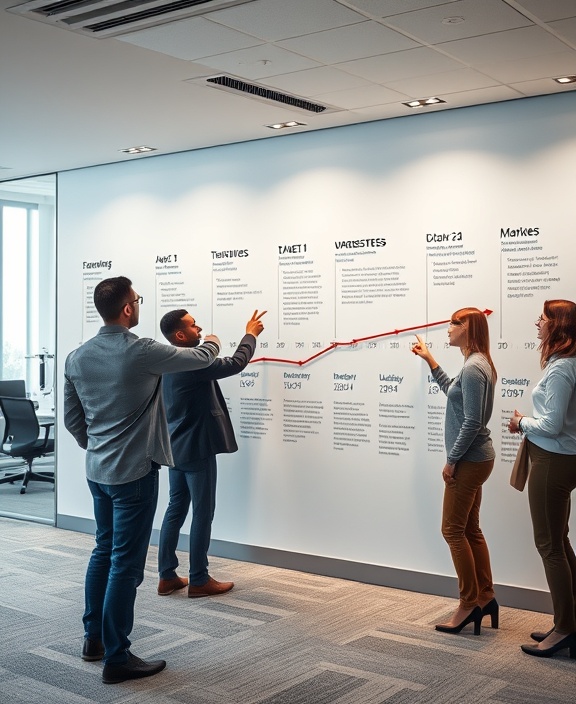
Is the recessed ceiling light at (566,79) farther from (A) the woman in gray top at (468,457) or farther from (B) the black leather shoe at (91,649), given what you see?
(B) the black leather shoe at (91,649)

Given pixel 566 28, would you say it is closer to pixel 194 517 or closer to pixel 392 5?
pixel 392 5

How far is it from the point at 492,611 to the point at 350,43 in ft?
9.17

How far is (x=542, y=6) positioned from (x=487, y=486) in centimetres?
260

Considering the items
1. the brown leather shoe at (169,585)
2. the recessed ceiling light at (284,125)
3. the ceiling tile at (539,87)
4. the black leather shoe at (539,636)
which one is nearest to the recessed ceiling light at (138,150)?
the recessed ceiling light at (284,125)

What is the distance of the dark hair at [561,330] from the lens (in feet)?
13.6

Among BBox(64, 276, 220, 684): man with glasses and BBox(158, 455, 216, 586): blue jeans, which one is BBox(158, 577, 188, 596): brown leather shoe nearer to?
BBox(158, 455, 216, 586): blue jeans

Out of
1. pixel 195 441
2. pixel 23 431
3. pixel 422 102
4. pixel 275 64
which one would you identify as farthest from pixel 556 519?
pixel 23 431

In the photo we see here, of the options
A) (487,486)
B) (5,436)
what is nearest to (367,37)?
(487,486)

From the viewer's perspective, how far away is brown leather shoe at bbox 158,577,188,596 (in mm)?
5254

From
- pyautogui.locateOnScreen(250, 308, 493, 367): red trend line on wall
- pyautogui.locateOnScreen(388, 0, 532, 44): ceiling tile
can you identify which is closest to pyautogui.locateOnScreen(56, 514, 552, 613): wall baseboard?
pyautogui.locateOnScreen(250, 308, 493, 367): red trend line on wall

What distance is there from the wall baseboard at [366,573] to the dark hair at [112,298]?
2.47m

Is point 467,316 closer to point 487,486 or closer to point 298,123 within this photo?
point 487,486

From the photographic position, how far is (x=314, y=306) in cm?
579

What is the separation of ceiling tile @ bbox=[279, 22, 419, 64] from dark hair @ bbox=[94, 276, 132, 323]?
50.6 inches
